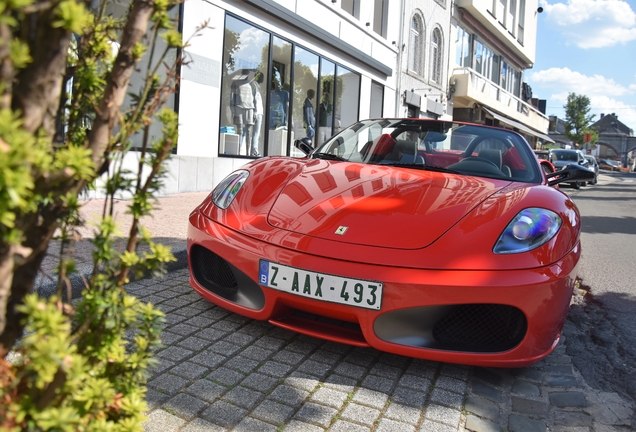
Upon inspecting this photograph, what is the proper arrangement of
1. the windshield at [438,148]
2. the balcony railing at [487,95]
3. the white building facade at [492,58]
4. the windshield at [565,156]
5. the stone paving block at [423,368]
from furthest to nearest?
the windshield at [565,156], the white building facade at [492,58], the balcony railing at [487,95], the windshield at [438,148], the stone paving block at [423,368]

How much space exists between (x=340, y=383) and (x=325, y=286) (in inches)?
16.0

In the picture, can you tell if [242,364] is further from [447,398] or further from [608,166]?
[608,166]

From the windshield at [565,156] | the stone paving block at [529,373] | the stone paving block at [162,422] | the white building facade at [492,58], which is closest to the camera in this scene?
the stone paving block at [162,422]

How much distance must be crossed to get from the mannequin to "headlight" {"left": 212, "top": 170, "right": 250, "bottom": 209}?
258 inches

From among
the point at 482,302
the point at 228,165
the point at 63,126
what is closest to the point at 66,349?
the point at 63,126

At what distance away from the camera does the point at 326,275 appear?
233 centimetres

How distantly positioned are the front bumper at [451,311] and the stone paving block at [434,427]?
338mm

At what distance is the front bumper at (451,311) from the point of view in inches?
87.9

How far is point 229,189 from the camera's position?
10.1 ft

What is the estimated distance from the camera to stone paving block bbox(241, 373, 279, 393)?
6.96 ft

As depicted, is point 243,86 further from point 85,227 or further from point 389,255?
point 85,227

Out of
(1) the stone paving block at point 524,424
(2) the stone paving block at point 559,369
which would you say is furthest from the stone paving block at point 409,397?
(2) the stone paving block at point 559,369

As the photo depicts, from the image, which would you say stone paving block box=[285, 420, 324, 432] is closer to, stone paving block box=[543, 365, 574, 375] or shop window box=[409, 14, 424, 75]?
stone paving block box=[543, 365, 574, 375]

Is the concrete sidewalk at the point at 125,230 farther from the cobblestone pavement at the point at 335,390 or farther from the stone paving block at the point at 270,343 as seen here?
the stone paving block at the point at 270,343
